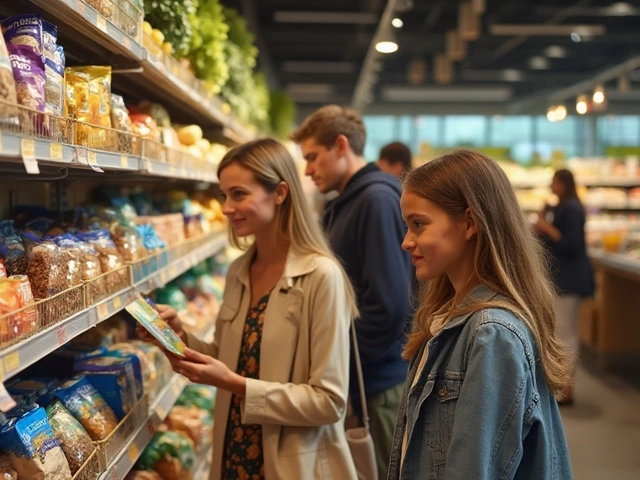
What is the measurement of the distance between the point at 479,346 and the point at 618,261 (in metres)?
6.02

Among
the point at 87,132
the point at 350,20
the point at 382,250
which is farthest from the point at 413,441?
the point at 350,20

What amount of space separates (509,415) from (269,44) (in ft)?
36.9

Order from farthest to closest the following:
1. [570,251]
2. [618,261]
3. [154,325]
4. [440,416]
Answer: [618,261]
[570,251]
[154,325]
[440,416]

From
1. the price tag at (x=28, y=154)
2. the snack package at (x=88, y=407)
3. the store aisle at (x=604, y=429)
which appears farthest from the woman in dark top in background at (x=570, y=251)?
the price tag at (x=28, y=154)

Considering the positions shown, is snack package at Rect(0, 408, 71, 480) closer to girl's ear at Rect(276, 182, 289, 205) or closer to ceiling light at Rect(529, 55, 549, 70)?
girl's ear at Rect(276, 182, 289, 205)

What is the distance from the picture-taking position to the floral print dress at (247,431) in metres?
2.22

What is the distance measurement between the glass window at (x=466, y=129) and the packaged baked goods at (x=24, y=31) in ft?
55.0

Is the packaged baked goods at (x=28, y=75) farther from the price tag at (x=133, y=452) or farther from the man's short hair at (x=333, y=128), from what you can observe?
the man's short hair at (x=333, y=128)

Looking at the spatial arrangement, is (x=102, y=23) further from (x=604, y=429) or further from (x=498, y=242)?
(x=604, y=429)

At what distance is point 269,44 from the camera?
12062mm

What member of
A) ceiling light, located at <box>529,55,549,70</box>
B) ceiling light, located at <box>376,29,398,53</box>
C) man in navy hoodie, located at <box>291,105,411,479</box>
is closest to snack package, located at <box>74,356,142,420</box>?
man in navy hoodie, located at <box>291,105,411,479</box>

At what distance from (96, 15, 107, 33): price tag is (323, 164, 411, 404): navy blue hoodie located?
127 centimetres

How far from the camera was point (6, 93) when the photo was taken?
1.31 m

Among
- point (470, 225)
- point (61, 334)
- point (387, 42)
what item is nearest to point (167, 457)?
point (61, 334)
